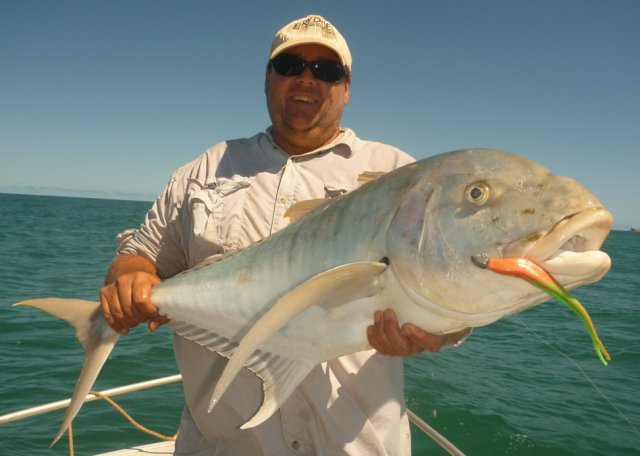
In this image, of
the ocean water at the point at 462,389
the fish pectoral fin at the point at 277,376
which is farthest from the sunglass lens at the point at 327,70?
the ocean water at the point at 462,389

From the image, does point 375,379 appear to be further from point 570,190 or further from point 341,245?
point 570,190

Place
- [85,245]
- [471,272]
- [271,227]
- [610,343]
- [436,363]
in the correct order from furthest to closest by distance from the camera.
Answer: [85,245] → [610,343] → [436,363] → [271,227] → [471,272]

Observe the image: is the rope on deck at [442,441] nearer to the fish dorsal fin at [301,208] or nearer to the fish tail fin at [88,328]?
the fish dorsal fin at [301,208]

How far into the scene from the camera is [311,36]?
124 inches

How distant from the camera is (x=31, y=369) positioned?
8.45m

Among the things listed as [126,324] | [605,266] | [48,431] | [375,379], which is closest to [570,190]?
[605,266]

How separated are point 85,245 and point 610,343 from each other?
82.5 ft

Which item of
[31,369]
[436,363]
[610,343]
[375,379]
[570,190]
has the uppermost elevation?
[570,190]

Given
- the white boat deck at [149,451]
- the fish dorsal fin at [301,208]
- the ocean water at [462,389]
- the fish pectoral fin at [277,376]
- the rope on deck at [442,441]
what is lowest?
the ocean water at [462,389]

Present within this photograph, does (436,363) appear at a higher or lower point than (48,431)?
lower

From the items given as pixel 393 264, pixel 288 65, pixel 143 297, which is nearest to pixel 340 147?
pixel 288 65

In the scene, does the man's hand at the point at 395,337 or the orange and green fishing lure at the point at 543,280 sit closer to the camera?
the orange and green fishing lure at the point at 543,280

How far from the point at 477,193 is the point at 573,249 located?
0.38 m

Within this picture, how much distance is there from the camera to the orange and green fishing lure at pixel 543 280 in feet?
4.95
